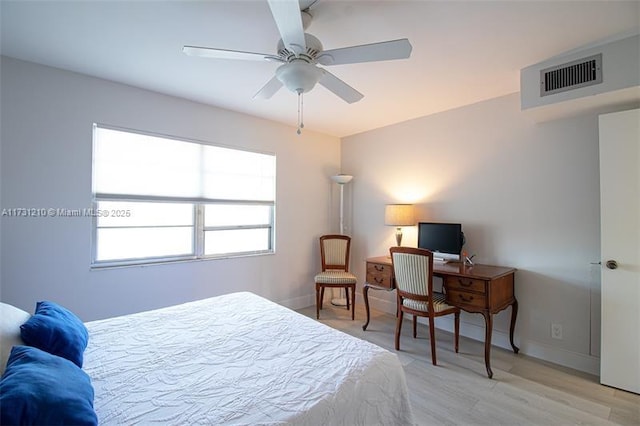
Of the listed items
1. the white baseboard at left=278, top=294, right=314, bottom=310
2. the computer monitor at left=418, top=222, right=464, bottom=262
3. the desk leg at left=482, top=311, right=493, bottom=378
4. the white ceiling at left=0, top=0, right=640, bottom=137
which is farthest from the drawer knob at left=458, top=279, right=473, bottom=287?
the white baseboard at left=278, top=294, right=314, bottom=310

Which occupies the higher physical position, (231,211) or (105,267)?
(231,211)

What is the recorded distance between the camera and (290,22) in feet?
4.42

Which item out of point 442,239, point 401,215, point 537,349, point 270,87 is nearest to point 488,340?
point 537,349

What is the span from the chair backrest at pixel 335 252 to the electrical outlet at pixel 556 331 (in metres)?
2.28

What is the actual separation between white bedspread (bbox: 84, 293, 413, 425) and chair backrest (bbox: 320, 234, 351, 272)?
2202mm

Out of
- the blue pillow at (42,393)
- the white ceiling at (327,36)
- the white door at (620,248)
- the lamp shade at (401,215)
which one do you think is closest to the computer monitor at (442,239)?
the lamp shade at (401,215)

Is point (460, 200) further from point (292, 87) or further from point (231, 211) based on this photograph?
point (231, 211)

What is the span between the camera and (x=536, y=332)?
105 inches

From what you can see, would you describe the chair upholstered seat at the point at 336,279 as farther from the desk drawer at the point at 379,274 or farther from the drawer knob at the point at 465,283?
the drawer knob at the point at 465,283

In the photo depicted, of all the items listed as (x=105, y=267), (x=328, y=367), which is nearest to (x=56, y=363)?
(x=328, y=367)

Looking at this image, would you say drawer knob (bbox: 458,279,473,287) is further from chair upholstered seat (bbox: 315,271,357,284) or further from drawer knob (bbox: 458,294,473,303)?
chair upholstered seat (bbox: 315,271,357,284)

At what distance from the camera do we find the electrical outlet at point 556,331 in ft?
8.34

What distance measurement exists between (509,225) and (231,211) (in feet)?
10.1

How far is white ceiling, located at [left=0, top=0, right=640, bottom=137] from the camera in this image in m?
1.69
